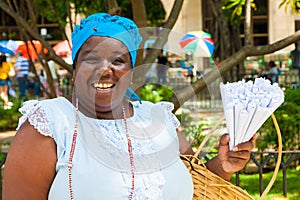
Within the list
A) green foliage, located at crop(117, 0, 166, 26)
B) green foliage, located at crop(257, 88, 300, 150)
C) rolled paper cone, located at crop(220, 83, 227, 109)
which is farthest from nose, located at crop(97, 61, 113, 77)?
green foliage, located at crop(117, 0, 166, 26)

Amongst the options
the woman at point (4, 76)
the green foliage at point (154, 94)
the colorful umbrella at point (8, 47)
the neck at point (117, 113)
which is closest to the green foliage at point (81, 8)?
the colorful umbrella at point (8, 47)

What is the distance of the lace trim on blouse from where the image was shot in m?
2.08

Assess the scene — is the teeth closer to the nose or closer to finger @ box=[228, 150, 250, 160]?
the nose

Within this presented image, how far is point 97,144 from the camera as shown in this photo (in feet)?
7.09

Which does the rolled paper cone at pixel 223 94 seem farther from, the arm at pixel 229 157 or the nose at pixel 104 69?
the nose at pixel 104 69

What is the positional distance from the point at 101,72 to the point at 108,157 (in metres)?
0.29

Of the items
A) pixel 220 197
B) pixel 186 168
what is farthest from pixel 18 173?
pixel 220 197

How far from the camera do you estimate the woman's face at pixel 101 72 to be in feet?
6.90

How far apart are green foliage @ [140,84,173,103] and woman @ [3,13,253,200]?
8674 mm

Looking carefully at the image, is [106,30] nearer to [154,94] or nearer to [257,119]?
[257,119]

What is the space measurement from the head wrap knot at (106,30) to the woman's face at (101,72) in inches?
0.7

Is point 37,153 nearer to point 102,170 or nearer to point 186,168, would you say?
point 102,170

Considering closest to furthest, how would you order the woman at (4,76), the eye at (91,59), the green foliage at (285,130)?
1. the eye at (91,59)
2. the green foliage at (285,130)
3. the woman at (4,76)

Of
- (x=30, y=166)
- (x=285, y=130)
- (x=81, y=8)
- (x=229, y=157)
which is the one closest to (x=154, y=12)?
(x=81, y=8)
